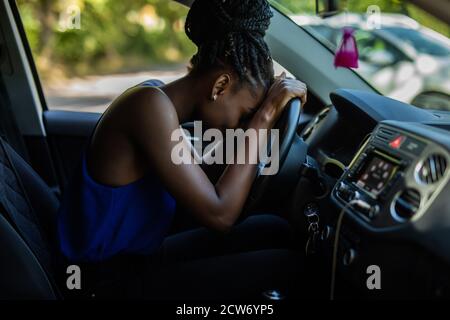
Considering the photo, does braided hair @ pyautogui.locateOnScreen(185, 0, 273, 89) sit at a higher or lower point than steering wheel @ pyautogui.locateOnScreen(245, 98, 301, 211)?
higher

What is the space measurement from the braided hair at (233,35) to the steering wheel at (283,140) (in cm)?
14

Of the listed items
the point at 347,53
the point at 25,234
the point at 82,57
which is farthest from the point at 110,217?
the point at 82,57

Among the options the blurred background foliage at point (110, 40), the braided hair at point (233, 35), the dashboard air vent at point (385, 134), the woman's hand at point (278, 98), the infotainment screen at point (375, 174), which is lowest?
the blurred background foliage at point (110, 40)

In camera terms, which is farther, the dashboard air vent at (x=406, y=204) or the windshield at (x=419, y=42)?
the windshield at (x=419, y=42)

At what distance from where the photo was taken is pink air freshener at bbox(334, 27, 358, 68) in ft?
6.88

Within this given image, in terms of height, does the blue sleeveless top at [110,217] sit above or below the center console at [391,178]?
below

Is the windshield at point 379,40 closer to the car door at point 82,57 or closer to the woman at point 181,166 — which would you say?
the woman at point 181,166

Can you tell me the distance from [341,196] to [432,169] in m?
0.34

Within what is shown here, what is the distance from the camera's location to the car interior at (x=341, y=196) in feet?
4.36

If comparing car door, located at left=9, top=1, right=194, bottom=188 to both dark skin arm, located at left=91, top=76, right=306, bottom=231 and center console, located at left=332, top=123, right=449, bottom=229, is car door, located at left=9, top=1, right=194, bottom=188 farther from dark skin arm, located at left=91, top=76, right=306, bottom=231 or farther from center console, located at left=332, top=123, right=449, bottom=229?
center console, located at left=332, top=123, right=449, bottom=229

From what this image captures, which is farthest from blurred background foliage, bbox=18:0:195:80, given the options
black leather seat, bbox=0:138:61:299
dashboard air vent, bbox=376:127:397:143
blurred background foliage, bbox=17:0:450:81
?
dashboard air vent, bbox=376:127:397:143

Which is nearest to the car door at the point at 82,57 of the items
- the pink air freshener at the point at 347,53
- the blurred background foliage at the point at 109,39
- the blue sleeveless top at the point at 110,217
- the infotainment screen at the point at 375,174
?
the blurred background foliage at the point at 109,39

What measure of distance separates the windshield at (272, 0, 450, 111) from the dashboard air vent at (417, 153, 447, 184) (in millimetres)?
661
